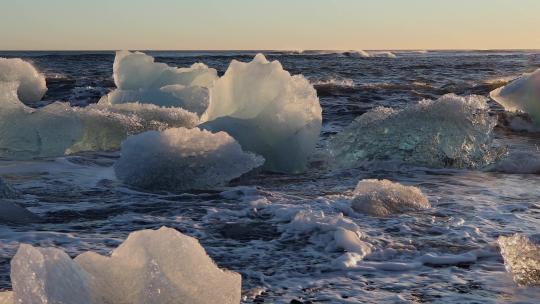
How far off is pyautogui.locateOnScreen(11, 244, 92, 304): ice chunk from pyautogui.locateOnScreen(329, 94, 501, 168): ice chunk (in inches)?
171

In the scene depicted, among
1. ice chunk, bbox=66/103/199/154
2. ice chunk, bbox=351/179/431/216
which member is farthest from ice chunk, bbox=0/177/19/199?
ice chunk, bbox=66/103/199/154

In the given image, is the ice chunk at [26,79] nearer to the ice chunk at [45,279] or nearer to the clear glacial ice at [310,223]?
the clear glacial ice at [310,223]

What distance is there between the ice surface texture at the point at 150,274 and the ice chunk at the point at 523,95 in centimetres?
875

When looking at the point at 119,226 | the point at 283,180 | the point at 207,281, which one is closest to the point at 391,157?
the point at 283,180

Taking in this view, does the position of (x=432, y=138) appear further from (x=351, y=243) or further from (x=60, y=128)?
(x=60, y=128)

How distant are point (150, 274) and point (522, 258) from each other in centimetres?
180

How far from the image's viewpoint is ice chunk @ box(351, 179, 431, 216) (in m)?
4.14

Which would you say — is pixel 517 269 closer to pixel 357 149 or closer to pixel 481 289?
pixel 481 289

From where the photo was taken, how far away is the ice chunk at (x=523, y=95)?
10.1 meters

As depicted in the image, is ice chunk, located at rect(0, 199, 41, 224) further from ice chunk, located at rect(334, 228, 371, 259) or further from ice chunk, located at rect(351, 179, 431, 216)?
ice chunk, located at rect(351, 179, 431, 216)

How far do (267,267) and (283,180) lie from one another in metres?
2.46

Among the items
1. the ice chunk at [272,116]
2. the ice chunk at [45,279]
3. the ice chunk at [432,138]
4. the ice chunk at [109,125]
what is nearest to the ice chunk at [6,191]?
the ice chunk at [272,116]

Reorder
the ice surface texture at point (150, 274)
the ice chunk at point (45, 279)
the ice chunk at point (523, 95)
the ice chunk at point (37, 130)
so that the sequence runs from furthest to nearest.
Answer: the ice chunk at point (523, 95)
the ice chunk at point (37, 130)
the ice surface texture at point (150, 274)
the ice chunk at point (45, 279)

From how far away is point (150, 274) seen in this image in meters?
2.10
